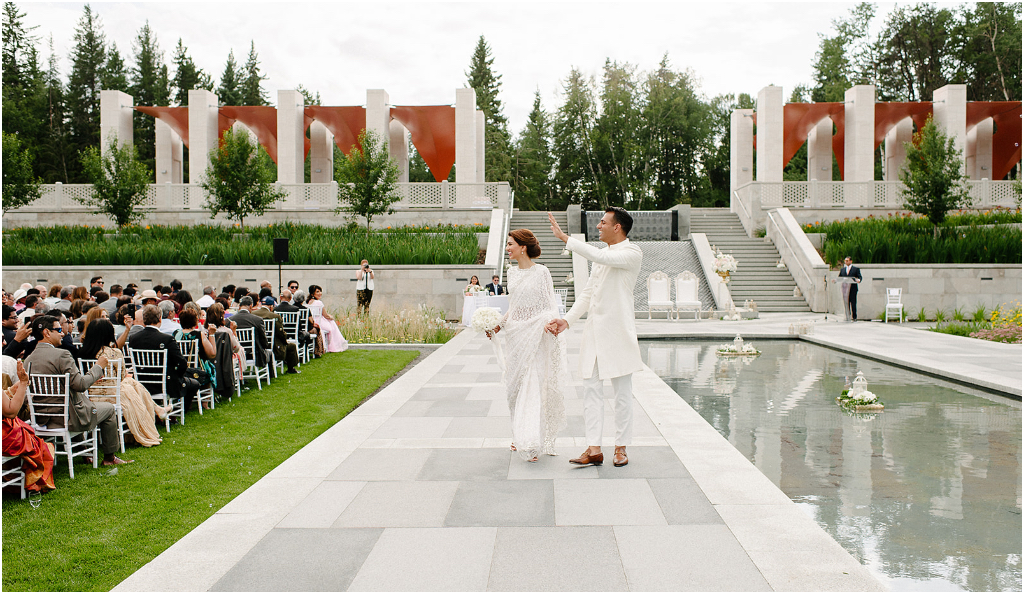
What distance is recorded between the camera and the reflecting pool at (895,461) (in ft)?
12.6

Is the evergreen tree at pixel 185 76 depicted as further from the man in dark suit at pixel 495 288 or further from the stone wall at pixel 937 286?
the stone wall at pixel 937 286

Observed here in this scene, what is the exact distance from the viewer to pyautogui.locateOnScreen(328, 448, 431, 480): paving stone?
17.4 ft

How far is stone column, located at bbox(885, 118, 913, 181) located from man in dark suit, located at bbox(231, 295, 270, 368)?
110 feet

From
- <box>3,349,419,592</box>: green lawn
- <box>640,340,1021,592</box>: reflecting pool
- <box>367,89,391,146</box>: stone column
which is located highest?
<box>367,89,391,146</box>: stone column

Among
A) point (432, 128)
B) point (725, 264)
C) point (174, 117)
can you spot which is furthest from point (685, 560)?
point (174, 117)

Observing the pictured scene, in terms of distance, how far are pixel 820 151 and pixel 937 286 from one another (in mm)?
→ 14668

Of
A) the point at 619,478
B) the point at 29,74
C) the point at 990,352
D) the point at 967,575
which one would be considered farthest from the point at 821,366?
the point at 29,74

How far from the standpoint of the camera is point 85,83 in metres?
55.6

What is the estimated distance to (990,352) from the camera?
1225 centimetres

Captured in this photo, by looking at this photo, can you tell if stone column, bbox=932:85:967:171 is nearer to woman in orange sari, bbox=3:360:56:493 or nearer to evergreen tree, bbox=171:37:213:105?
woman in orange sari, bbox=3:360:56:493

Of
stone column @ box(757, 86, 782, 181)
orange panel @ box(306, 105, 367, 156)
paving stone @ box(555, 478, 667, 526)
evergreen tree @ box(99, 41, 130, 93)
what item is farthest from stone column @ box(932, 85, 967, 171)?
evergreen tree @ box(99, 41, 130, 93)

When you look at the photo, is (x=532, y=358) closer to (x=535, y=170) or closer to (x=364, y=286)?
A: (x=364, y=286)

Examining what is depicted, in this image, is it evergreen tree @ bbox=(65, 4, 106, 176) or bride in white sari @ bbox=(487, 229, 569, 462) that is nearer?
bride in white sari @ bbox=(487, 229, 569, 462)

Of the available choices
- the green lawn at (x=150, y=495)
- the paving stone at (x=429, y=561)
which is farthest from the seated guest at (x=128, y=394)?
the paving stone at (x=429, y=561)
